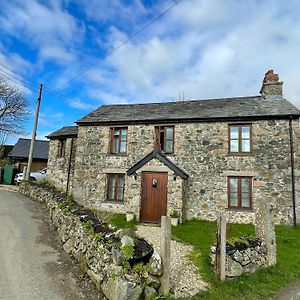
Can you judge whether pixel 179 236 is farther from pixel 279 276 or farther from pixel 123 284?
pixel 123 284

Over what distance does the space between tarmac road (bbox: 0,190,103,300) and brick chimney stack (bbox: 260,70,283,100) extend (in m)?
14.6

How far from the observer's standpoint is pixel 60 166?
68.8ft

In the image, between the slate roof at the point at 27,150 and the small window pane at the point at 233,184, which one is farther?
the slate roof at the point at 27,150

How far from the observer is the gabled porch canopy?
14909 millimetres

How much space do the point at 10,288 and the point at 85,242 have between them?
79.4 inches

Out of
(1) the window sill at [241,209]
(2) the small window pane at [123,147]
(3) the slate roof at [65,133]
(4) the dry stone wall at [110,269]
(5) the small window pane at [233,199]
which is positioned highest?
(3) the slate roof at [65,133]

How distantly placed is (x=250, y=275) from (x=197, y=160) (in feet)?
29.8

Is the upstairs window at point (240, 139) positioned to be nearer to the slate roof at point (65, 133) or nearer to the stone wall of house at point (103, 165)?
the stone wall of house at point (103, 165)

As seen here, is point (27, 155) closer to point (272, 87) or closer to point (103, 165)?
point (103, 165)

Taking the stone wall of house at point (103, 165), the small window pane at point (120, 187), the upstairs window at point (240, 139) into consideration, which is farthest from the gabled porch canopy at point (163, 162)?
the upstairs window at point (240, 139)

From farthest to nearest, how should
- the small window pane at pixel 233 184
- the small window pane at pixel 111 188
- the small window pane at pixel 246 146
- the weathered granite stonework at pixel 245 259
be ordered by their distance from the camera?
the small window pane at pixel 111 188 → the small window pane at pixel 246 146 → the small window pane at pixel 233 184 → the weathered granite stonework at pixel 245 259

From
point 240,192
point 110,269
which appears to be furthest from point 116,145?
point 110,269

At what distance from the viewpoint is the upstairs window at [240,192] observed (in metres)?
14.9

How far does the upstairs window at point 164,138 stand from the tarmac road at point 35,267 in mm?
8189
